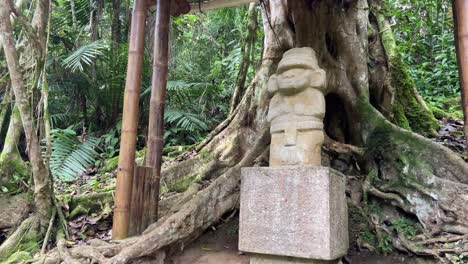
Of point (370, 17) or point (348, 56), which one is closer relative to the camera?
point (348, 56)

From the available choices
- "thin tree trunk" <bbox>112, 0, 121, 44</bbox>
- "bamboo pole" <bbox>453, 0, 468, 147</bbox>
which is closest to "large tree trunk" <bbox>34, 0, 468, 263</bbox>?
"bamboo pole" <bbox>453, 0, 468, 147</bbox>

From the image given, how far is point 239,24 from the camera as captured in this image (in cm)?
852

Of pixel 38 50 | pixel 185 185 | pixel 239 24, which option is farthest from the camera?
pixel 239 24

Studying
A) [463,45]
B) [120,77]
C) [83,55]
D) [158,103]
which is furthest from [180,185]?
[463,45]

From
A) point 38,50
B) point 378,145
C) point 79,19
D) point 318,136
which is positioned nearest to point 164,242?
point 318,136

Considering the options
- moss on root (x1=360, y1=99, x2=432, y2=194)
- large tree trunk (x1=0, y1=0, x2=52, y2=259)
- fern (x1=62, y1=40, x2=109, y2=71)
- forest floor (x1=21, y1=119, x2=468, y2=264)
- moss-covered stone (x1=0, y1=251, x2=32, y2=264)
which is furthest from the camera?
Answer: fern (x1=62, y1=40, x2=109, y2=71)

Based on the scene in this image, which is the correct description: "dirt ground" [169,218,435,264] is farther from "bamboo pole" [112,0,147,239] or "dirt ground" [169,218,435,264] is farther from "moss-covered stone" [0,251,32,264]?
"moss-covered stone" [0,251,32,264]

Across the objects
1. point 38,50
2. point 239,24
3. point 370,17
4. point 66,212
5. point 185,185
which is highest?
point 239,24

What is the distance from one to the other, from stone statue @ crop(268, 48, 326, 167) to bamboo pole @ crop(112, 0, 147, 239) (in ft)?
4.01

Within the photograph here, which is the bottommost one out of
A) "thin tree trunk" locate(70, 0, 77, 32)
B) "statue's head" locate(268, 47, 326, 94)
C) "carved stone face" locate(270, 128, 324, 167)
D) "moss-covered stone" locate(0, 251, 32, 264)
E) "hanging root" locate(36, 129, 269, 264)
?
"moss-covered stone" locate(0, 251, 32, 264)

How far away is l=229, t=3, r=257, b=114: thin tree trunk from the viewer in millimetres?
6215

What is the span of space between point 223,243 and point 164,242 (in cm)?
88

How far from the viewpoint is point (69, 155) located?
5930 millimetres

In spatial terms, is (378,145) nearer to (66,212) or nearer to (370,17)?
(370,17)
